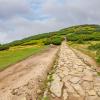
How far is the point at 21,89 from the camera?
51.9ft

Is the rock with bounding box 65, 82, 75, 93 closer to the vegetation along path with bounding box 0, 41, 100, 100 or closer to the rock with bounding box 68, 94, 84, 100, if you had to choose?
the vegetation along path with bounding box 0, 41, 100, 100

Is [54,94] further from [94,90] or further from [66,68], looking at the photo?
[66,68]

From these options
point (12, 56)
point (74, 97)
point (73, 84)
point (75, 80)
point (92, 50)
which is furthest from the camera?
point (92, 50)

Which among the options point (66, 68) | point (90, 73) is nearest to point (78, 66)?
point (66, 68)

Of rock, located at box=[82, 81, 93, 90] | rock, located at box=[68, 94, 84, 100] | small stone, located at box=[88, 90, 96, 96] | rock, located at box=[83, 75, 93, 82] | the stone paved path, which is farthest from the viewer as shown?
rock, located at box=[83, 75, 93, 82]

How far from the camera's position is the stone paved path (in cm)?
1487

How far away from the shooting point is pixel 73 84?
17094 mm

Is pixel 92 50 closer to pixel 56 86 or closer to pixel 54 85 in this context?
pixel 54 85

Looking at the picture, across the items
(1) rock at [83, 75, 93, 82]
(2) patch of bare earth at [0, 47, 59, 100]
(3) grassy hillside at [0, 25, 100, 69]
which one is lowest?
(3) grassy hillside at [0, 25, 100, 69]

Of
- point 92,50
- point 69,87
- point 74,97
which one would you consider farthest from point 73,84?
point 92,50

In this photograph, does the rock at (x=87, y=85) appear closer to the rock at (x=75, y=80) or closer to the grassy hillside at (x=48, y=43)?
the rock at (x=75, y=80)

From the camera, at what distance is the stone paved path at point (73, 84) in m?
14.9

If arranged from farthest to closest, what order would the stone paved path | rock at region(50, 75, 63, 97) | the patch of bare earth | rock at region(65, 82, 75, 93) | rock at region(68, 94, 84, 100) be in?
rock at region(65, 82, 75, 93) → rock at region(50, 75, 63, 97) → the stone paved path → the patch of bare earth → rock at region(68, 94, 84, 100)

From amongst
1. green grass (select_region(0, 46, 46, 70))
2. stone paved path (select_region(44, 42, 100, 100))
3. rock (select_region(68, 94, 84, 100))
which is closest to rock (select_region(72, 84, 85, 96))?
stone paved path (select_region(44, 42, 100, 100))
